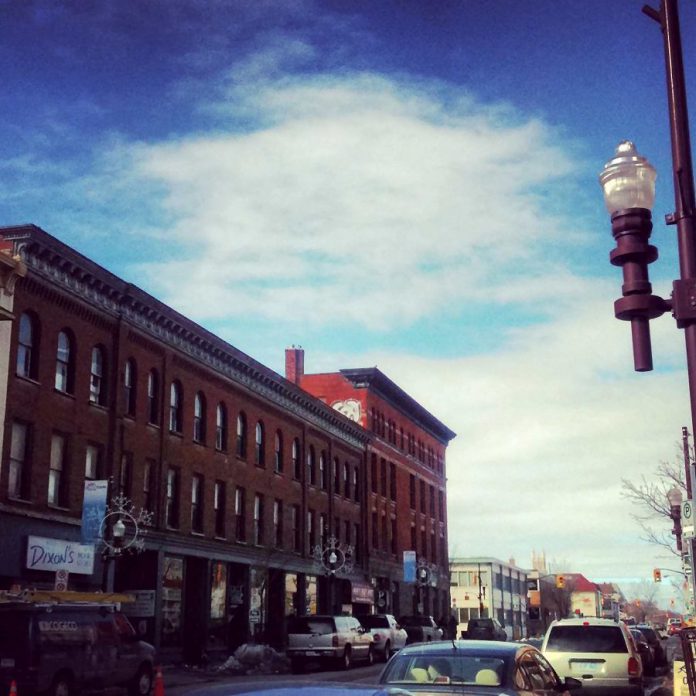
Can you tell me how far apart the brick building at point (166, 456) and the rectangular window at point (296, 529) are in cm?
10

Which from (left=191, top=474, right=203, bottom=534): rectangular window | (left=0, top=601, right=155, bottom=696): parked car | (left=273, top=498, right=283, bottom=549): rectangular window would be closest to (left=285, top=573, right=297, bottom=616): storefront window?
(left=273, top=498, right=283, bottom=549): rectangular window

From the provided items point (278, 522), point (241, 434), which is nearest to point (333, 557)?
point (278, 522)

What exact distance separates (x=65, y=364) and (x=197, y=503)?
33.1 ft

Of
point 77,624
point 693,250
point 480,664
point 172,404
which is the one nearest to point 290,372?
point 172,404

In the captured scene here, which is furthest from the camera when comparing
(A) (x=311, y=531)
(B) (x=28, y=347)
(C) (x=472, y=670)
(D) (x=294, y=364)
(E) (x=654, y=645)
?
(D) (x=294, y=364)

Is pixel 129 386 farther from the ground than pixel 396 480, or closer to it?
closer to it

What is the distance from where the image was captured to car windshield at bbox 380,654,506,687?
405 inches

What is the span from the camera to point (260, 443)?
1807 inches

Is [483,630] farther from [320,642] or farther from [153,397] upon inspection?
[153,397]

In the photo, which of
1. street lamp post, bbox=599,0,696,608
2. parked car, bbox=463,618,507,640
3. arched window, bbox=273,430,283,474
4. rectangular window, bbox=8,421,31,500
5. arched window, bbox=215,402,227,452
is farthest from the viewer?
parked car, bbox=463,618,507,640

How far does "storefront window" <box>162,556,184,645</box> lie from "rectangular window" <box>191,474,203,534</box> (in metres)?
1.87

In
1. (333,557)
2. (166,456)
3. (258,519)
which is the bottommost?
(333,557)

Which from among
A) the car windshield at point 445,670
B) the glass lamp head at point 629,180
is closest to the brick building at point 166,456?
the car windshield at point 445,670

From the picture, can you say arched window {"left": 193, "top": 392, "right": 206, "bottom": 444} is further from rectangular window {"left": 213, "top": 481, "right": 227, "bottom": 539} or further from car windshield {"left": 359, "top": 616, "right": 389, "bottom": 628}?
car windshield {"left": 359, "top": 616, "right": 389, "bottom": 628}
